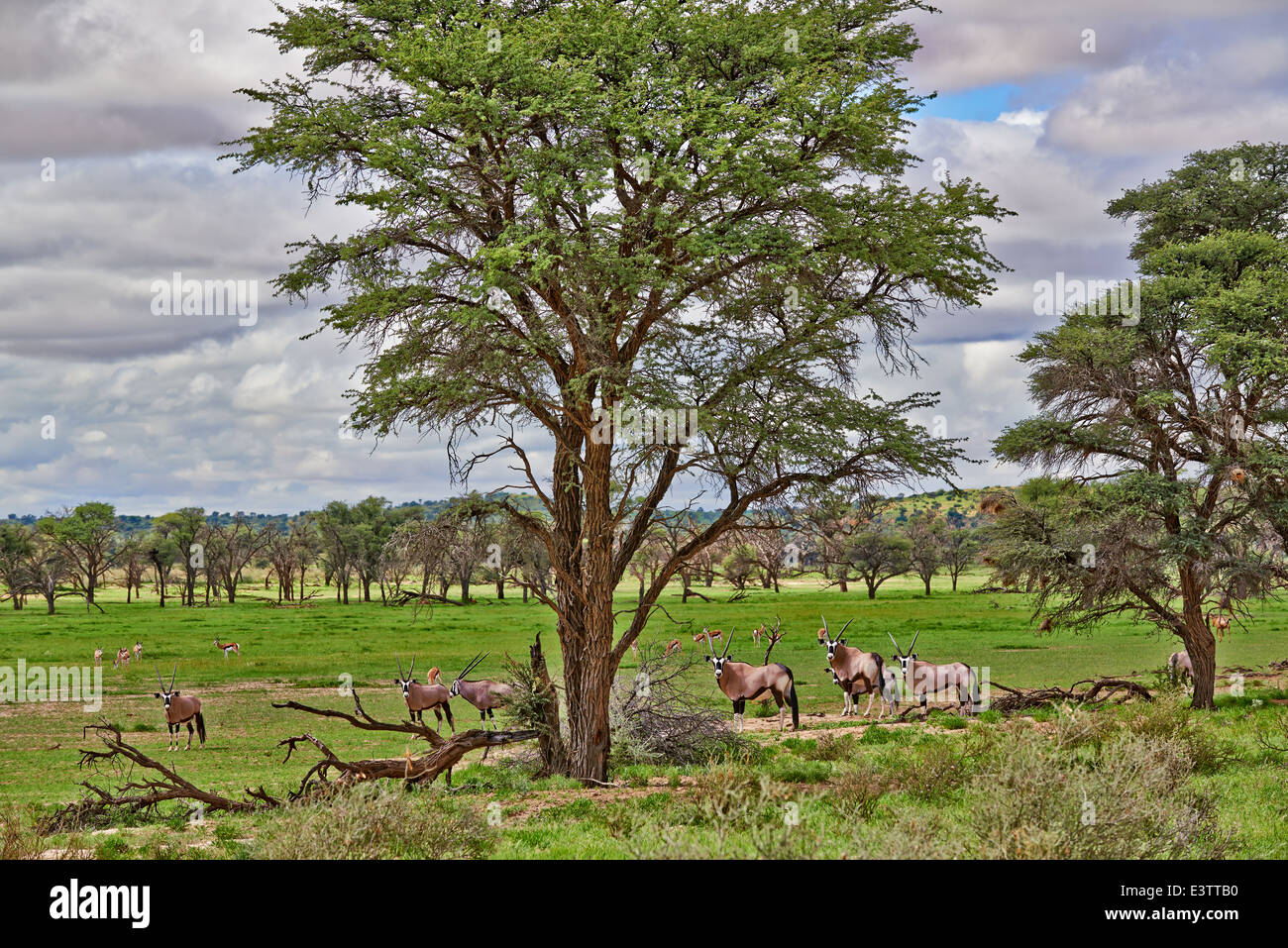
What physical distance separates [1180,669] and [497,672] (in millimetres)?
25241

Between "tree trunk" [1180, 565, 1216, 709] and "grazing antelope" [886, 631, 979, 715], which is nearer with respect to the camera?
"tree trunk" [1180, 565, 1216, 709]

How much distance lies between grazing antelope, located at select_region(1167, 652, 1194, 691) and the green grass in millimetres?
1270

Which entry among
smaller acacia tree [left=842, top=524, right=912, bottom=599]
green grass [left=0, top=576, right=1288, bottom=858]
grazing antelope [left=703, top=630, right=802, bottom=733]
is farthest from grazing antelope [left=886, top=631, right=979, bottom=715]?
smaller acacia tree [left=842, top=524, right=912, bottom=599]

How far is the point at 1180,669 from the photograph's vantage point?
32.1 metres

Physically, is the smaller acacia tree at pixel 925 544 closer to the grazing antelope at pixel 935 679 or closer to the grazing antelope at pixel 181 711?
the grazing antelope at pixel 935 679

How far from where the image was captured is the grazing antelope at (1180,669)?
3029cm

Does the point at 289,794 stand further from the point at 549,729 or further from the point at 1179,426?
the point at 1179,426

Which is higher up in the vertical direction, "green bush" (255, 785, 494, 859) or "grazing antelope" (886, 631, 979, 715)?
"green bush" (255, 785, 494, 859)

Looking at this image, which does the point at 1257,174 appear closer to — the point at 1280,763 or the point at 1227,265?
the point at 1227,265

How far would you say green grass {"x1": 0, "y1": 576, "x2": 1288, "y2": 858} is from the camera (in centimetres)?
1282

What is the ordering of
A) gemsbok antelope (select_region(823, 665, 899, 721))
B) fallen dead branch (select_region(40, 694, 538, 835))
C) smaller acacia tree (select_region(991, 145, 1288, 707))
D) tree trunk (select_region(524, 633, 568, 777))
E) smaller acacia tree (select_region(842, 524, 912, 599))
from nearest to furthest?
fallen dead branch (select_region(40, 694, 538, 835)), tree trunk (select_region(524, 633, 568, 777)), smaller acacia tree (select_region(991, 145, 1288, 707)), gemsbok antelope (select_region(823, 665, 899, 721)), smaller acacia tree (select_region(842, 524, 912, 599))

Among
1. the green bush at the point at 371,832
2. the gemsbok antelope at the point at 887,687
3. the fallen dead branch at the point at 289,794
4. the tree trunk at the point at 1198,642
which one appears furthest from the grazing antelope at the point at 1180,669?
the green bush at the point at 371,832

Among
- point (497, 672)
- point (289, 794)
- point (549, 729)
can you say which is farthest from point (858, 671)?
point (497, 672)

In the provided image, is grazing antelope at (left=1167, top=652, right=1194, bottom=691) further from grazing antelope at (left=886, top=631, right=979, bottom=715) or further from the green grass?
grazing antelope at (left=886, top=631, right=979, bottom=715)
